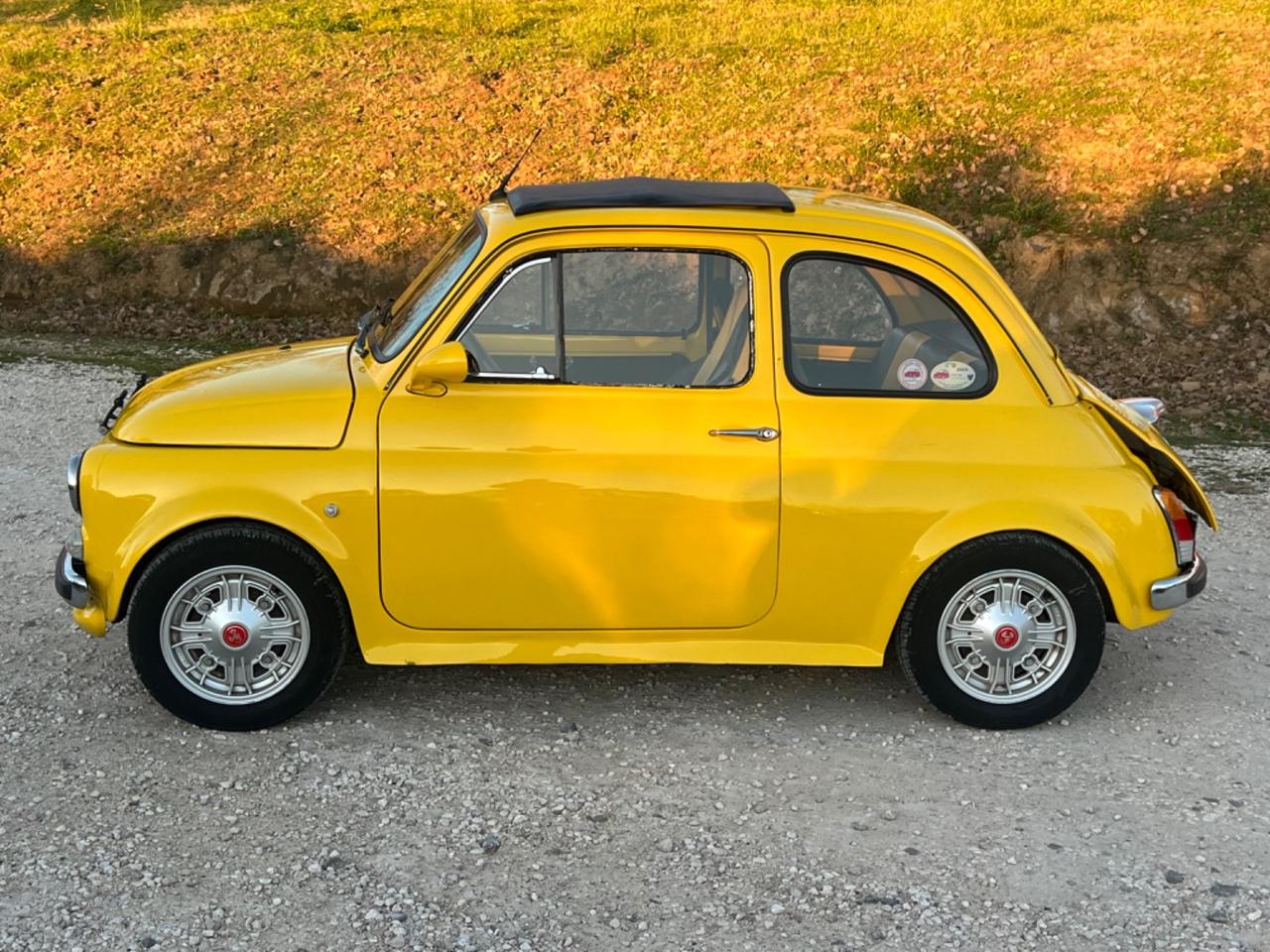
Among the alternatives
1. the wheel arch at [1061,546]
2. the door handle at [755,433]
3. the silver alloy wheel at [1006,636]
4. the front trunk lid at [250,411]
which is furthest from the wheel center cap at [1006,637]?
the front trunk lid at [250,411]

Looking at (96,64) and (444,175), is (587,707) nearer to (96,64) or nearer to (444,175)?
(444,175)

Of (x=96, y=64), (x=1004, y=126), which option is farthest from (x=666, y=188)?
(x=96, y=64)

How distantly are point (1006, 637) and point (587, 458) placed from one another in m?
1.75

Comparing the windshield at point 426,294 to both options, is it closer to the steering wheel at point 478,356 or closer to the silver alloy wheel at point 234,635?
the steering wheel at point 478,356

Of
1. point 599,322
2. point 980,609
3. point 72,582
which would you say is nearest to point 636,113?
point 599,322

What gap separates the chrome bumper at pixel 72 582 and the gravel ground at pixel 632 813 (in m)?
Answer: 0.54

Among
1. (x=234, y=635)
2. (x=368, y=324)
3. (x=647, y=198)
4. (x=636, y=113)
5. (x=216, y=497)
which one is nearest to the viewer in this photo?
(x=216, y=497)

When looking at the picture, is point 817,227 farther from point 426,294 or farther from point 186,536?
point 186,536

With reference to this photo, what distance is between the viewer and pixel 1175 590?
532 cm

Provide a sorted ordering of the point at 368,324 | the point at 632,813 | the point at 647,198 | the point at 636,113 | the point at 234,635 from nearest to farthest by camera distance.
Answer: the point at 632,813 → the point at 234,635 → the point at 647,198 → the point at 368,324 → the point at 636,113

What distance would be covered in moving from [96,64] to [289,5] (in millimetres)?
→ 3102

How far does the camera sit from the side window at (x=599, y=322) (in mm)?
5203

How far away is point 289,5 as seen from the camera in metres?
20.1

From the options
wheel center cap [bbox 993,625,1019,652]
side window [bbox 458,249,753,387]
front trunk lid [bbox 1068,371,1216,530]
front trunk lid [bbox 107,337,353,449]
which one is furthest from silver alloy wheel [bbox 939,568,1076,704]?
front trunk lid [bbox 107,337,353,449]
